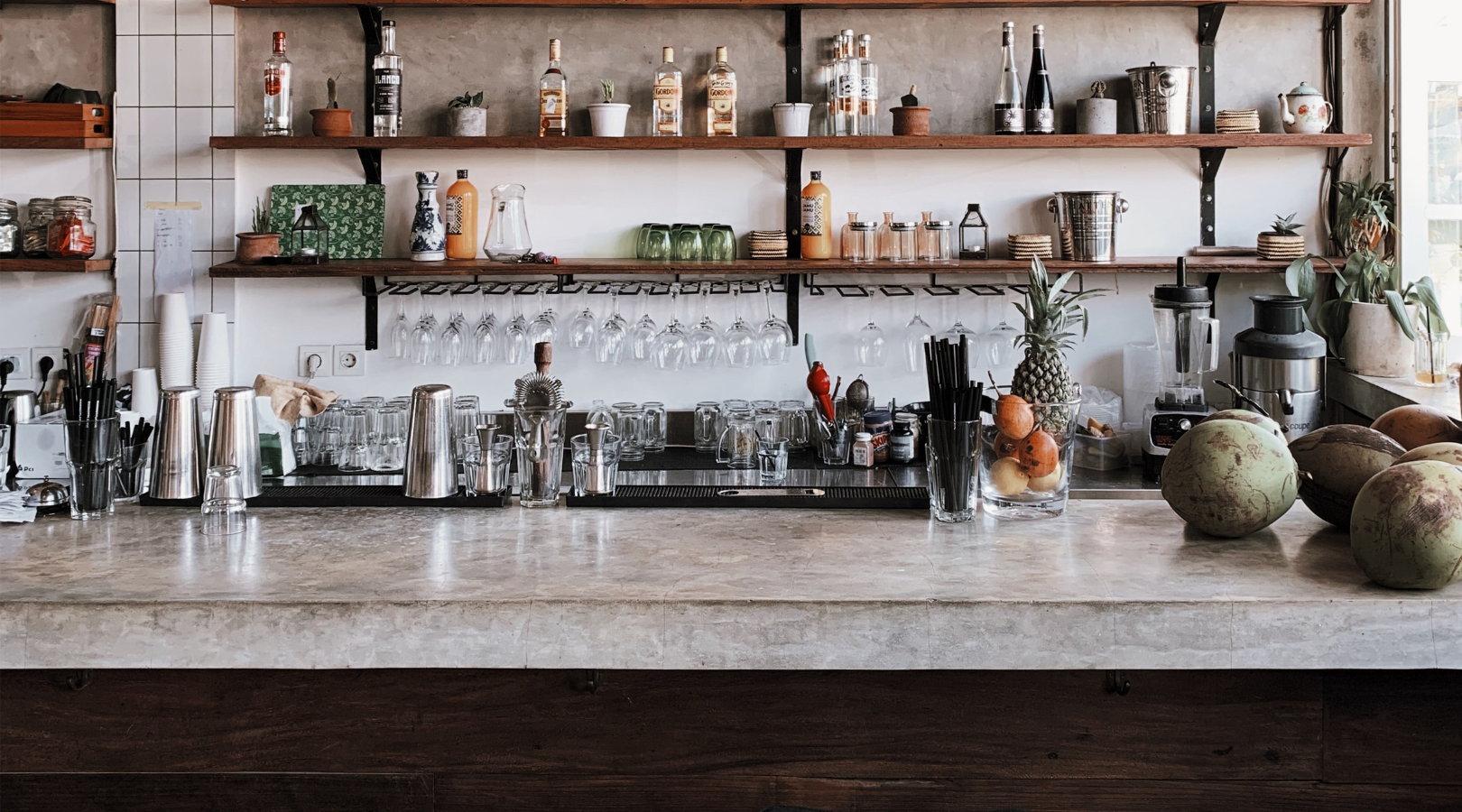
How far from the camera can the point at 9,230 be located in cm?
394

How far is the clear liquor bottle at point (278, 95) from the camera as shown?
3838mm

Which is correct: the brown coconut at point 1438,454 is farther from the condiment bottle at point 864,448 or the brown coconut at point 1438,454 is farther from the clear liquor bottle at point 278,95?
the clear liquor bottle at point 278,95

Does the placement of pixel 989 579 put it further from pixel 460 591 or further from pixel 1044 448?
pixel 460 591

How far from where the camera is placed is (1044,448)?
2428 mm

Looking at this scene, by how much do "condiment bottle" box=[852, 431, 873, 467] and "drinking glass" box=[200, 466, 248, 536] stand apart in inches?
61.6

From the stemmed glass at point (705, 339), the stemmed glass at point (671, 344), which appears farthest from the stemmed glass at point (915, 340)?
the stemmed glass at point (671, 344)

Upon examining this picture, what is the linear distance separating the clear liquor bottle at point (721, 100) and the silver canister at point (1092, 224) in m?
1.05

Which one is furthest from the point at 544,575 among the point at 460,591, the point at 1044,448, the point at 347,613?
the point at 1044,448

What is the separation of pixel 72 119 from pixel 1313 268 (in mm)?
3854

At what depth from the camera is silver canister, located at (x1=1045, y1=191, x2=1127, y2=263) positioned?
12.6 ft

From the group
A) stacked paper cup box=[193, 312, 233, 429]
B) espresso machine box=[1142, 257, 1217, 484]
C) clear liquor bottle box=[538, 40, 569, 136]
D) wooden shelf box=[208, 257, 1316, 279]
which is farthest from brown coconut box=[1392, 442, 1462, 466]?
stacked paper cup box=[193, 312, 233, 429]

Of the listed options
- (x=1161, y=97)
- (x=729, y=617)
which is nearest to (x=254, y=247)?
(x=729, y=617)

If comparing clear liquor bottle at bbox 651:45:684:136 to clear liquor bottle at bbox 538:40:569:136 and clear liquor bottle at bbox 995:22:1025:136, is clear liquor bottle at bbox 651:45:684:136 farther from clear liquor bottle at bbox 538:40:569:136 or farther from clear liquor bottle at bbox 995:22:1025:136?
clear liquor bottle at bbox 995:22:1025:136

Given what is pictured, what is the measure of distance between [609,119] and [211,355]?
4.74ft
